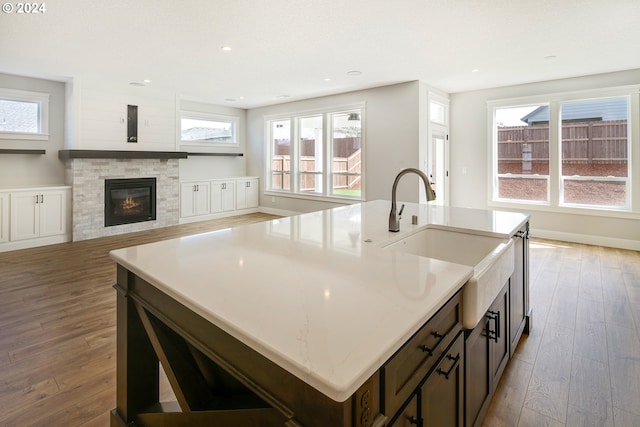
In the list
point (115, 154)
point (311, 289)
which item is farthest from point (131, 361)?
point (115, 154)

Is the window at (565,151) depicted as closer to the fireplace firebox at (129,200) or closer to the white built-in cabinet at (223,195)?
the white built-in cabinet at (223,195)

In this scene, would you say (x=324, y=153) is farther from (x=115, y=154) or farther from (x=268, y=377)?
(x=268, y=377)

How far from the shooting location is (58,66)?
497 cm

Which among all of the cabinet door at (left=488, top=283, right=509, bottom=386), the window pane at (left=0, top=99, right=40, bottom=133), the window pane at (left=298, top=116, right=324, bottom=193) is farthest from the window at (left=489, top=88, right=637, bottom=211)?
the window pane at (left=0, top=99, right=40, bottom=133)

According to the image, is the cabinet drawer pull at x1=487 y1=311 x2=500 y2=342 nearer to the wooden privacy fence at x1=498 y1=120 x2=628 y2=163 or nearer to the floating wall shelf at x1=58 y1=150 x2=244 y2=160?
the wooden privacy fence at x1=498 y1=120 x2=628 y2=163

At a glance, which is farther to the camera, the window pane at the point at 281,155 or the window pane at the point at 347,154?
the window pane at the point at 281,155

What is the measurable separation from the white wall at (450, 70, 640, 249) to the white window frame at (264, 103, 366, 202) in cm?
187

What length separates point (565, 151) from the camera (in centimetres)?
568

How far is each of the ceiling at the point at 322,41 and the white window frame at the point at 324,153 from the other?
41.4 inches

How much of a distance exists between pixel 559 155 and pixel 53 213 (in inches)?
321

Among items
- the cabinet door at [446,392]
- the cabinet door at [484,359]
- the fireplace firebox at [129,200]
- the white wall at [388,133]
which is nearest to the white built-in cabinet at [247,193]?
the fireplace firebox at [129,200]

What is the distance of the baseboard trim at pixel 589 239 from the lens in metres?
5.16

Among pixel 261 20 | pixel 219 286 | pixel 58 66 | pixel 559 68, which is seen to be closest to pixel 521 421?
pixel 219 286

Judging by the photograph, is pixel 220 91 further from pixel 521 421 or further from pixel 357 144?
pixel 521 421
